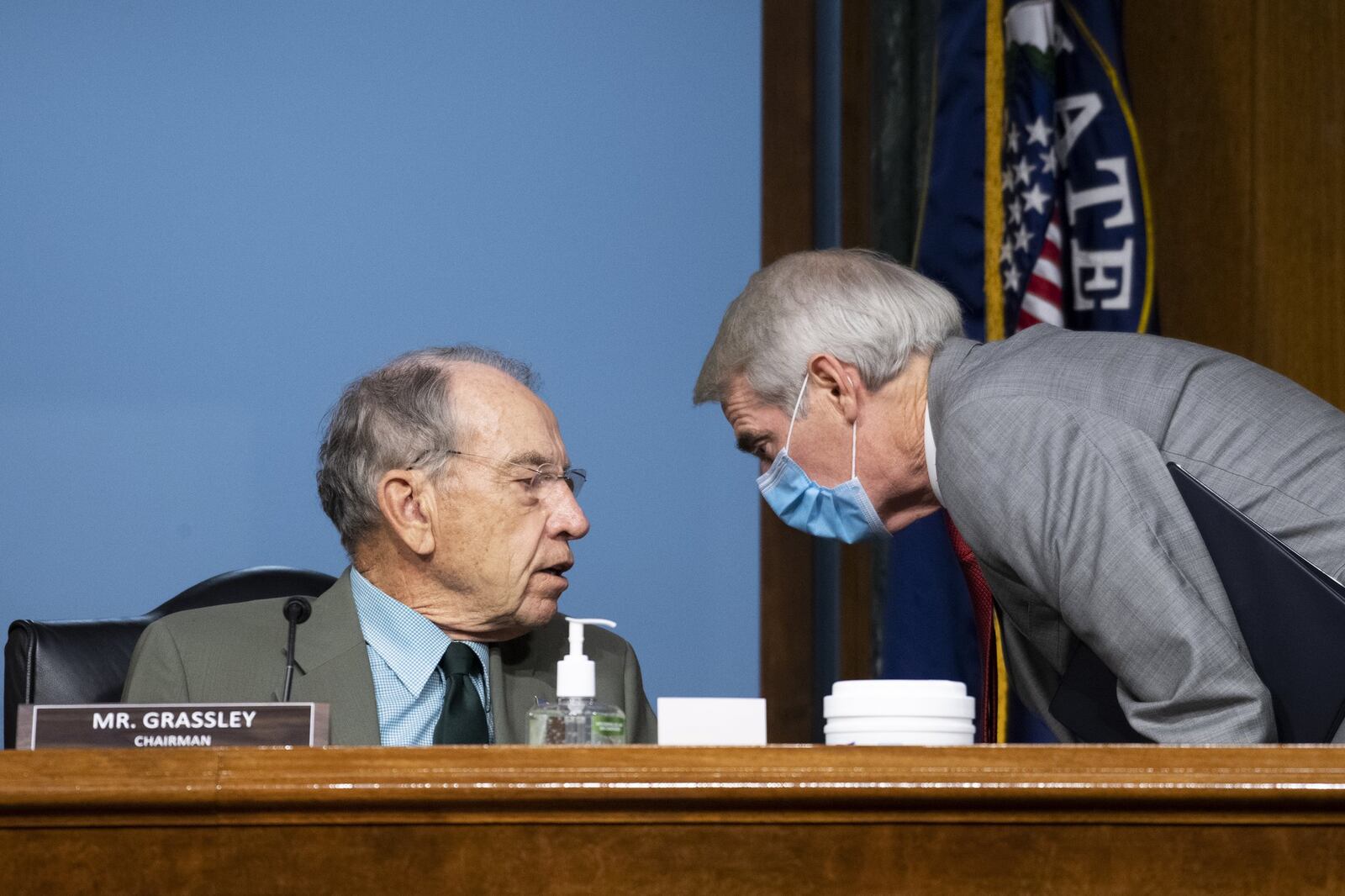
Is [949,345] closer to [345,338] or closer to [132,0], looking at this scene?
[345,338]

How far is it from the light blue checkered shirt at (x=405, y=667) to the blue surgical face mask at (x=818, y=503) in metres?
0.43

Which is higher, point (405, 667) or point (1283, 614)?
point (1283, 614)

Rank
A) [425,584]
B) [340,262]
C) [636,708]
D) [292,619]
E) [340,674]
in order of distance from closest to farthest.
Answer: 1. [292,619]
2. [340,674]
3. [425,584]
4. [636,708]
5. [340,262]

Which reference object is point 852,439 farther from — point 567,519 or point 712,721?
point 712,721

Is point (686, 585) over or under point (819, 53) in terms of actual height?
under

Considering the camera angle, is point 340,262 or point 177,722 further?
point 340,262

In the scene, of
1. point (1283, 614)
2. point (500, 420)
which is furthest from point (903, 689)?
point (500, 420)

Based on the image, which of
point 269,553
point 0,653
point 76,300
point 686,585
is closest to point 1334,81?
point 686,585

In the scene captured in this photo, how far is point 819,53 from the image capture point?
2992 mm

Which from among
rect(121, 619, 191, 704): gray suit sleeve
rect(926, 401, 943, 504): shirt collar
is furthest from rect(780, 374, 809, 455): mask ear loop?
rect(121, 619, 191, 704): gray suit sleeve

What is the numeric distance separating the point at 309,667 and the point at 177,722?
630mm

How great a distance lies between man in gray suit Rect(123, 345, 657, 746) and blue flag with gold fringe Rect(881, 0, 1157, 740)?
0.97m

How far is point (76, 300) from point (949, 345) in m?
1.74

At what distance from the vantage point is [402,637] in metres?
1.67
